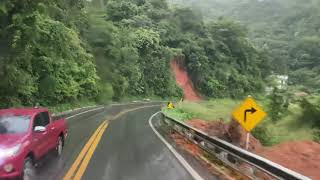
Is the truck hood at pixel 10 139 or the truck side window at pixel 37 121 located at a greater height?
the truck side window at pixel 37 121

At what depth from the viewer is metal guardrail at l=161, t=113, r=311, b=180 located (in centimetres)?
952

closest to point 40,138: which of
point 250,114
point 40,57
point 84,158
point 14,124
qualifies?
point 14,124

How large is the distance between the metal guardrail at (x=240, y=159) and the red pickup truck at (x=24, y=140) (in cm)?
475

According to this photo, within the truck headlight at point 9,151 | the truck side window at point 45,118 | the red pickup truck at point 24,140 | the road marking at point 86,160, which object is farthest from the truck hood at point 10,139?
the truck side window at point 45,118

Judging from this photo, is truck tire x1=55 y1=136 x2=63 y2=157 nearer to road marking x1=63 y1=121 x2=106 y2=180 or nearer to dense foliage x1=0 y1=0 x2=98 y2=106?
road marking x1=63 y1=121 x2=106 y2=180

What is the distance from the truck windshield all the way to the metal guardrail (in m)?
5.17

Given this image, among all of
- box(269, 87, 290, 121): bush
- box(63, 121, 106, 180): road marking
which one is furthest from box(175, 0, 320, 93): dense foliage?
box(63, 121, 106, 180): road marking

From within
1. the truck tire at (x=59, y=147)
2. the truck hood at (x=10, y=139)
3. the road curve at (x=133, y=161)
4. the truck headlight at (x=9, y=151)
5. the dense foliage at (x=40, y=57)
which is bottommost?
the road curve at (x=133, y=161)

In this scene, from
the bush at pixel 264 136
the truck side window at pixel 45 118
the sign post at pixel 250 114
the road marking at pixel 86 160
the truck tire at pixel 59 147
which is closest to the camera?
the road marking at pixel 86 160

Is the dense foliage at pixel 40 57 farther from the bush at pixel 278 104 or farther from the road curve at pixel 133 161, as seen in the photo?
the bush at pixel 278 104

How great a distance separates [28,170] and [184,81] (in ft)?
263

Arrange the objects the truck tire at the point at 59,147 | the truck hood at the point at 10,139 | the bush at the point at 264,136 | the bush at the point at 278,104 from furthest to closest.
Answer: the bush at the point at 278,104
the bush at the point at 264,136
the truck tire at the point at 59,147
the truck hood at the point at 10,139

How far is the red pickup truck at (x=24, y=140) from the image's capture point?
9.98 metres

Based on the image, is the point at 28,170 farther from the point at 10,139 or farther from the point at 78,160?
the point at 78,160
